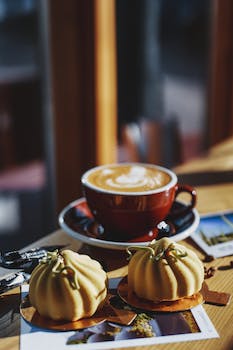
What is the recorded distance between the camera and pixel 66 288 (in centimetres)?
82

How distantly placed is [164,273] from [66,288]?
0.16 metres

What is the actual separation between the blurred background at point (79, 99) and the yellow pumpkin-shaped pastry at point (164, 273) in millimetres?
1249

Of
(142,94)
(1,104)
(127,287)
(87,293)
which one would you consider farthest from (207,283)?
(142,94)

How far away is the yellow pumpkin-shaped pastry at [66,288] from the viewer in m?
0.82

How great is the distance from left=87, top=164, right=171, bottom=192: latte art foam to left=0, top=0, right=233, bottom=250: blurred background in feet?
3.20

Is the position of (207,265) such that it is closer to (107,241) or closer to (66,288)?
(107,241)

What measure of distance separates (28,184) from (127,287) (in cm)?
323

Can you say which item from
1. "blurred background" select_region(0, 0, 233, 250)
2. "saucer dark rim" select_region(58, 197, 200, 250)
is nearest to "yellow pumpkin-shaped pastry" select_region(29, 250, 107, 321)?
"saucer dark rim" select_region(58, 197, 200, 250)

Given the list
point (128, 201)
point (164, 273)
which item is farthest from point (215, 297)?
point (128, 201)

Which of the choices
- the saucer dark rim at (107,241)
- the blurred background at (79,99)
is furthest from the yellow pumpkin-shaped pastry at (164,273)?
the blurred background at (79,99)

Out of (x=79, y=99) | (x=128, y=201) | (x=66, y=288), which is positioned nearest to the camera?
(x=66, y=288)

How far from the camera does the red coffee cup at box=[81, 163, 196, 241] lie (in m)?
1.03

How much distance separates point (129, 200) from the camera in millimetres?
1021

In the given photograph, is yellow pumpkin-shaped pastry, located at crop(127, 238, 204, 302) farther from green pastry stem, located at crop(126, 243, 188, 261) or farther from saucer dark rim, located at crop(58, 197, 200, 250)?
saucer dark rim, located at crop(58, 197, 200, 250)
